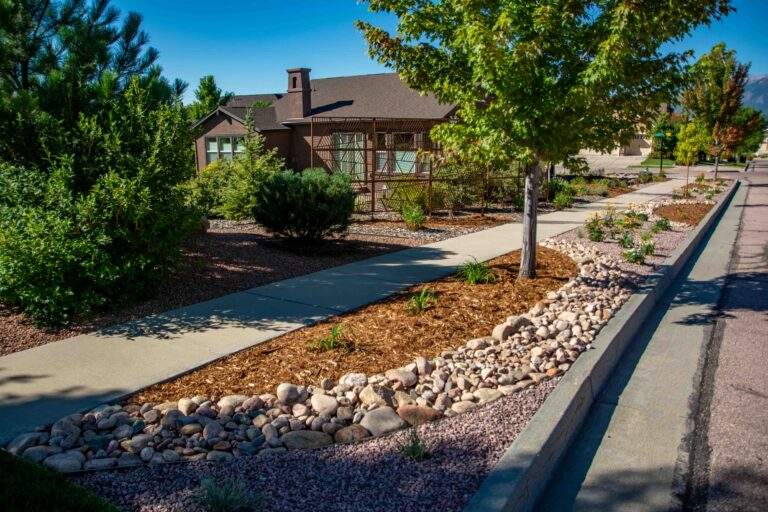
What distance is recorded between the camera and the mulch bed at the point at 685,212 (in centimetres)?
1386

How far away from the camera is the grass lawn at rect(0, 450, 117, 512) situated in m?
2.60

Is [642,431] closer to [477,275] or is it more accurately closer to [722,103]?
[477,275]

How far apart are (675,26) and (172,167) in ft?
17.4

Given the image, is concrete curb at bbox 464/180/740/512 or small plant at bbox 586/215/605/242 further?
small plant at bbox 586/215/605/242

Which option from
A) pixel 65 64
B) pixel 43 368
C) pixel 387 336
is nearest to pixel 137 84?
pixel 65 64

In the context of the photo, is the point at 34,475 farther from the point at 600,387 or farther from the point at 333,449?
the point at 600,387

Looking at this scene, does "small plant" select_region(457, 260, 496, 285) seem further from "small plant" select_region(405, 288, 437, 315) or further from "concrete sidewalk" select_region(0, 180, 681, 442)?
"small plant" select_region(405, 288, 437, 315)

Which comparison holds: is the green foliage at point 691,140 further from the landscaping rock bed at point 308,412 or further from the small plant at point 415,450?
the small plant at point 415,450

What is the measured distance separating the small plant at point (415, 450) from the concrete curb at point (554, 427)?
386 millimetres

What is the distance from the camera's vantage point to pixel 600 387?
4668 mm

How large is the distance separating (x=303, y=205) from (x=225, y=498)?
Answer: 674cm

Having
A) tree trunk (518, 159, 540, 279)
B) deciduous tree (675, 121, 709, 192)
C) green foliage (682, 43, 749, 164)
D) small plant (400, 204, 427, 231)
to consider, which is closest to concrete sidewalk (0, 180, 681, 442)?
tree trunk (518, 159, 540, 279)

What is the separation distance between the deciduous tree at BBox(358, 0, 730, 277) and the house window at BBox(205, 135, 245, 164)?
21189 mm

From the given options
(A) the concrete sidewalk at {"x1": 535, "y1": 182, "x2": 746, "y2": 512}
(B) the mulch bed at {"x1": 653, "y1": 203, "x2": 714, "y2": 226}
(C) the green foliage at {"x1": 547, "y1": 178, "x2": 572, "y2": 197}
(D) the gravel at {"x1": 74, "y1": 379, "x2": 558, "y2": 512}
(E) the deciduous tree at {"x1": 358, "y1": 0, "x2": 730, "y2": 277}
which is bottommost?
(A) the concrete sidewalk at {"x1": 535, "y1": 182, "x2": 746, "y2": 512}
